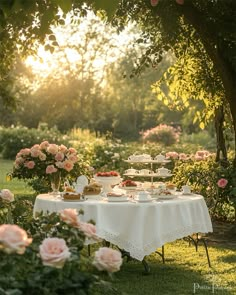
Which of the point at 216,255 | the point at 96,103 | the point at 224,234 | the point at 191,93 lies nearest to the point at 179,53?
the point at 191,93

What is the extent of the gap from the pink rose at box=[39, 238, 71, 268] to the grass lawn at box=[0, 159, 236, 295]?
2729 mm

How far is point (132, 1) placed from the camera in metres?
9.11

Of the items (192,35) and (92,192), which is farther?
(192,35)

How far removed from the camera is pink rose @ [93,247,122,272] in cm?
278

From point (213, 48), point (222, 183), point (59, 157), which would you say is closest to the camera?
point (59, 157)

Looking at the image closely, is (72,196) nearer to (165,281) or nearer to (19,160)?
(165,281)

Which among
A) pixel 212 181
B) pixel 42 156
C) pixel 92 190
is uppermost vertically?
pixel 42 156

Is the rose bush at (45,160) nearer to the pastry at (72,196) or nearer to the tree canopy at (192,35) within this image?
the tree canopy at (192,35)

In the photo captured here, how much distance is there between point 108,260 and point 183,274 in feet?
13.6

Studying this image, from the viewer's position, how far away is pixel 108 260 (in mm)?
2789

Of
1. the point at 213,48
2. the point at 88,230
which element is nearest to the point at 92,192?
the point at 213,48

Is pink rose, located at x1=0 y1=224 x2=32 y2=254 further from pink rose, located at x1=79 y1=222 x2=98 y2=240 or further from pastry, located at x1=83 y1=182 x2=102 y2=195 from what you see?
pastry, located at x1=83 y1=182 x2=102 y2=195

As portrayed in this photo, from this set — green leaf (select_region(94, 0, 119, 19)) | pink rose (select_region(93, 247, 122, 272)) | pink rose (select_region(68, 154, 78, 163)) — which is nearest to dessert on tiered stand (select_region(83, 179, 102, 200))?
pink rose (select_region(68, 154, 78, 163))

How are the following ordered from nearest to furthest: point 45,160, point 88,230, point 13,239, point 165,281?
1. point 13,239
2. point 88,230
3. point 165,281
4. point 45,160
